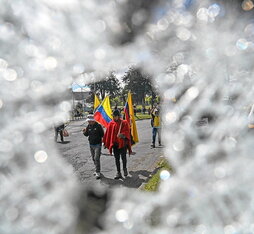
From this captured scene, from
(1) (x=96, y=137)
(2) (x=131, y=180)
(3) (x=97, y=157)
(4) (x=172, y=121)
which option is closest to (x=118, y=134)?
(1) (x=96, y=137)

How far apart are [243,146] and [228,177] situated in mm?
201

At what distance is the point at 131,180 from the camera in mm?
3979

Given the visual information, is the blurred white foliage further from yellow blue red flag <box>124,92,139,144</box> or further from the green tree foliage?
yellow blue red flag <box>124,92,139,144</box>

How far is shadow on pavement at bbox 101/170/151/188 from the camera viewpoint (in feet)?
12.3

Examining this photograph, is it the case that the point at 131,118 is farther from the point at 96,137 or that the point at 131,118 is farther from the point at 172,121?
the point at 172,121

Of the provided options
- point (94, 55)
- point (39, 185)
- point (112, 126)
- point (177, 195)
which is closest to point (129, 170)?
point (112, 126)

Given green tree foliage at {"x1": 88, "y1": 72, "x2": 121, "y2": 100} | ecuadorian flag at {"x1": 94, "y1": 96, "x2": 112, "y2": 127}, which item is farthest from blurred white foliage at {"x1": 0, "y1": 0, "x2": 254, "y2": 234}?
ecuadorian flag at {"x1": 94, "y1": 96, "x2": 112, "y2": 127}

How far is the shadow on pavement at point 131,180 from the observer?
12.3 ft

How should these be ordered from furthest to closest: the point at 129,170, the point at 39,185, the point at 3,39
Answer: the point at 129,170 < the point at 39,185 < the point at 3,39

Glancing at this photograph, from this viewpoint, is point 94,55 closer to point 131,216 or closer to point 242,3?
point 242,3

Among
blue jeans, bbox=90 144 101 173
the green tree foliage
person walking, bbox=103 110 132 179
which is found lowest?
blue jeans, bbox=90 144 101 173

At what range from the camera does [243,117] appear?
1.52m

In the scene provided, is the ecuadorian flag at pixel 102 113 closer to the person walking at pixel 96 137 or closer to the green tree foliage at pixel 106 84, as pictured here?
the person walking at pixel 96 137

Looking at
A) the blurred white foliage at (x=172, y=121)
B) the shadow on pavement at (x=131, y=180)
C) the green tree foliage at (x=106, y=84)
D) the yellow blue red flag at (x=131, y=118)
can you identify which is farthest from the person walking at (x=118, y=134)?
the blurred white foliage at (x=172, y=121)
